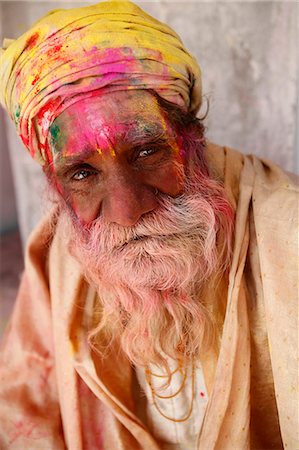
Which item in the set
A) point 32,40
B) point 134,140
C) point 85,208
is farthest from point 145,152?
point 32,40

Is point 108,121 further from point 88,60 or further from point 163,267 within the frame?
point 163,267

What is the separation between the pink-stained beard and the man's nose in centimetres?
2

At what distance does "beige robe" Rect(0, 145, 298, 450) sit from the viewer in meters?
0.95

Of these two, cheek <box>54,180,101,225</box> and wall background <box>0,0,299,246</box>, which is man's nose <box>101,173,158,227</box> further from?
wall background <box>0,0,299,246</box>

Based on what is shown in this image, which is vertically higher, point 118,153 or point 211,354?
point 118,153

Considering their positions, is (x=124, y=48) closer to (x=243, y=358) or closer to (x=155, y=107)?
(x=155, y=107)

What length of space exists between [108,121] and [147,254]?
242mm

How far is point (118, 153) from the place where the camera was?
90 centimetres

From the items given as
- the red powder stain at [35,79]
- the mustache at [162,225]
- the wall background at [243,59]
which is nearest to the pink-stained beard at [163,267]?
the mustache at [162,225]

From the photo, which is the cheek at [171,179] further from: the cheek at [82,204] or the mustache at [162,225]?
the cheek at [82,204]

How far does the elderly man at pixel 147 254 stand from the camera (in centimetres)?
90

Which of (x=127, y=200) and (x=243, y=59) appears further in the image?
(x=243, y=59)

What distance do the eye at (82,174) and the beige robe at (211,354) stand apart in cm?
21

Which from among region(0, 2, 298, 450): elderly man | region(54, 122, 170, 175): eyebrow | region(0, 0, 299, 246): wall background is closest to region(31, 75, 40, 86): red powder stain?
region(0, 2, 298, 450): elderly man
